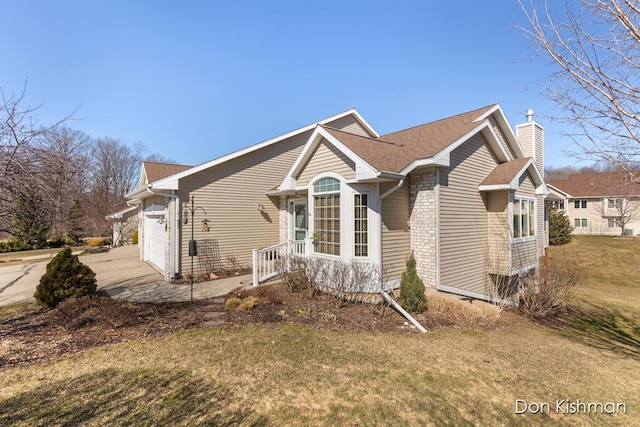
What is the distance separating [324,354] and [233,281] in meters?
6.04

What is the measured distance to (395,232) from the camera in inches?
329

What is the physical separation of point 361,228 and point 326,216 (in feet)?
4.26

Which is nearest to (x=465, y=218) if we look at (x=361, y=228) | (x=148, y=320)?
(x=361, y=228)

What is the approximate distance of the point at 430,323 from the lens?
277 inches

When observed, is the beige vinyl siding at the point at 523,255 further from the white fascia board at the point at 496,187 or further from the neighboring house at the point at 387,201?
the white fascia board at the point at 496,187

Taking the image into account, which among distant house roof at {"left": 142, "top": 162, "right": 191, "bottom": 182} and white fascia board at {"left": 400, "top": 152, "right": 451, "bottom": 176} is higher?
distant house roof at {"left": 142, "top": 162, "right": 191, "bottom": 182}

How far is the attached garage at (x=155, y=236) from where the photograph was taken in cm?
1167

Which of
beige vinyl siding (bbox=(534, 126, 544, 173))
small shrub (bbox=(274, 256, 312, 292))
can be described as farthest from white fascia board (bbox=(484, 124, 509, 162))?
small shrub (bbox=(274, 256, 312, 292))

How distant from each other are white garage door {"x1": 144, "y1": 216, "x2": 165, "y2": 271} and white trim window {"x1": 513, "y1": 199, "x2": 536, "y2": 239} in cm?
1294

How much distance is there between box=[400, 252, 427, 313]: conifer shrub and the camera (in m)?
7.47

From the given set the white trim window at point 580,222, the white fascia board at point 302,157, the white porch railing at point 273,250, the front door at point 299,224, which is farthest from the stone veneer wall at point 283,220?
the white trim window at point 580,222

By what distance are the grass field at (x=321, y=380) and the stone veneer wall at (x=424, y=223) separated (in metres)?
2.01

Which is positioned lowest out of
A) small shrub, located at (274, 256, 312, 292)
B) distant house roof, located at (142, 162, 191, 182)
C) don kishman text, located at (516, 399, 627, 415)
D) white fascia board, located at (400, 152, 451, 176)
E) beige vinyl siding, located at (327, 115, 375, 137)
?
don kishman text, located at (516, 399, 627, 415)

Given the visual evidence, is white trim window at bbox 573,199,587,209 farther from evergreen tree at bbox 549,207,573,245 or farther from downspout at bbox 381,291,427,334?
downspout at bbox 381,291,427,334
